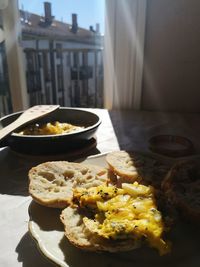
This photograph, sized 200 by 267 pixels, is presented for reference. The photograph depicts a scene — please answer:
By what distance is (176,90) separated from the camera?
1513mm

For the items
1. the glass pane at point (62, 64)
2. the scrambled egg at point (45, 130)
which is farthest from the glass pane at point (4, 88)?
the glass pane at point (62, 64)

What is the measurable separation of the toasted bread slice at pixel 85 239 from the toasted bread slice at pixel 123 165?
0.61ft

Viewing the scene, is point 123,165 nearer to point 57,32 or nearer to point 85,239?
point 85,239

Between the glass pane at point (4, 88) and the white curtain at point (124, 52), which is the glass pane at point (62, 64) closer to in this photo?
the glass pane at point (4, 88)

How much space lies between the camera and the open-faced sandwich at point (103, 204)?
41cm

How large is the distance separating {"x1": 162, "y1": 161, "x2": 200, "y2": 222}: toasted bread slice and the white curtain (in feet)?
3.20

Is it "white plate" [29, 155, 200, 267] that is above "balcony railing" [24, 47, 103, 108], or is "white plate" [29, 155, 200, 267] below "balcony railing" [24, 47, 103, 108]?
above

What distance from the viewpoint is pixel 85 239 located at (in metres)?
0.43

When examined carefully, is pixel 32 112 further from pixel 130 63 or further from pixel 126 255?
pixel 130 63

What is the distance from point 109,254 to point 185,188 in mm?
237

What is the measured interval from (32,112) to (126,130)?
1.41 ft

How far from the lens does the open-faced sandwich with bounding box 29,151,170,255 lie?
406 millimetres

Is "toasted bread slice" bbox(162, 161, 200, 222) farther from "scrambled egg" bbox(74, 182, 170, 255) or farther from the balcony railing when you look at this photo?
the balcony railing

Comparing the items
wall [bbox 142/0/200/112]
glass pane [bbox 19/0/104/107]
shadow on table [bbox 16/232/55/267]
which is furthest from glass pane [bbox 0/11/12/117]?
glass pane [bbox 19/0/104/107]
